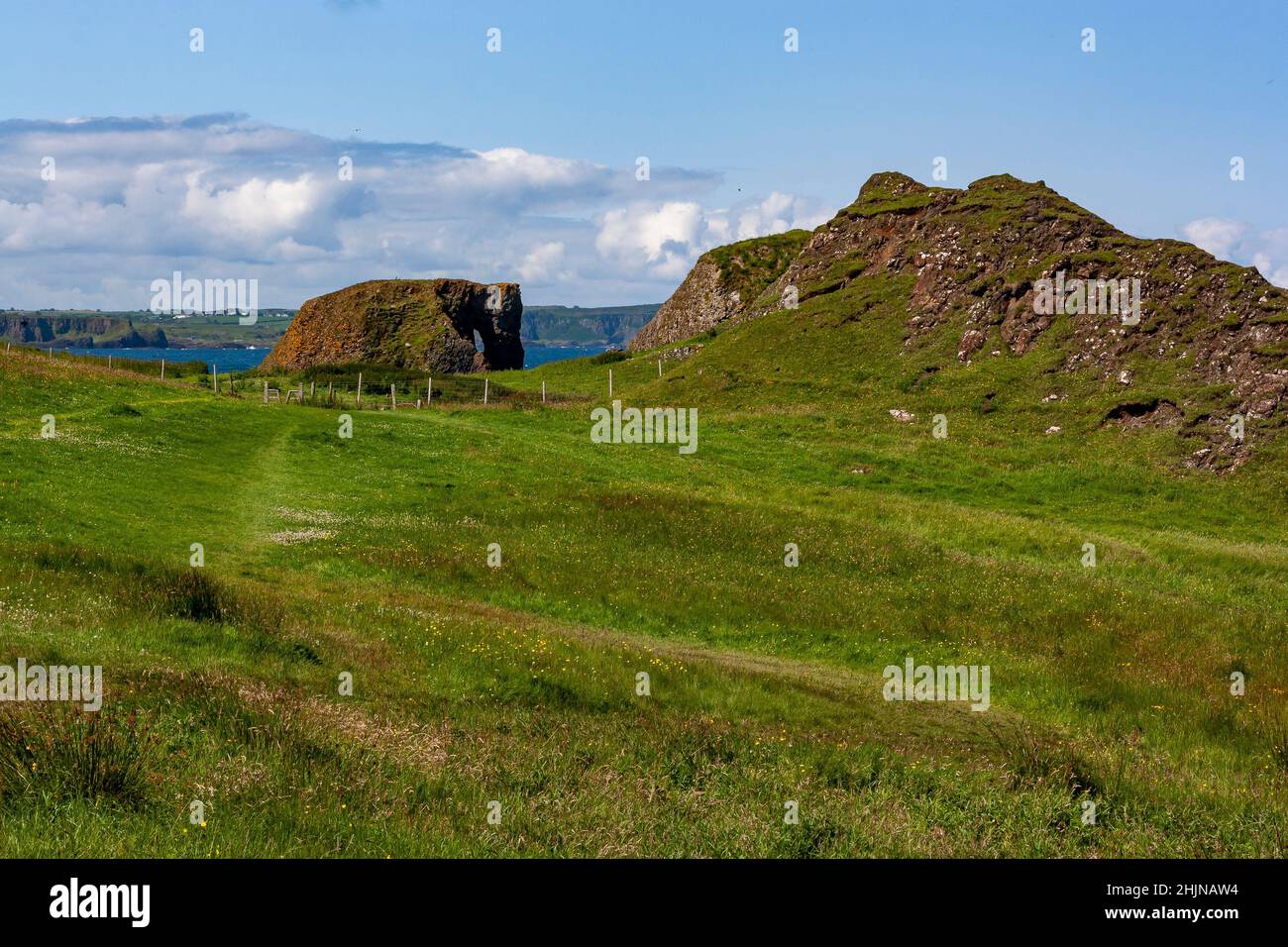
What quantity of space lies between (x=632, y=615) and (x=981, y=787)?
Result: 13189 millimetres

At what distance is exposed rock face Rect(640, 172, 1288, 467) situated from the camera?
59.5m

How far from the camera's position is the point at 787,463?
5581 cm

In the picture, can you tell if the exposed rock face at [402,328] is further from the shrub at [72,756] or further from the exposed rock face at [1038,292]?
the shrub at [72,756]

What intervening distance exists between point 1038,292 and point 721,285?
59.3 metres

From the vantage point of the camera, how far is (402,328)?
128750mm

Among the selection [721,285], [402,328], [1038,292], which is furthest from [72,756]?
[402,328]

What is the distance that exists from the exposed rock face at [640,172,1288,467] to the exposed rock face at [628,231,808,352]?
1941cm

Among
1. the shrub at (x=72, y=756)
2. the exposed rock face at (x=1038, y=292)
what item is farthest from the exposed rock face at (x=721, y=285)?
the shrub at (x=72, y=756)

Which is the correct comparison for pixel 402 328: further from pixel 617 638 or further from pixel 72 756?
pixel 72 756


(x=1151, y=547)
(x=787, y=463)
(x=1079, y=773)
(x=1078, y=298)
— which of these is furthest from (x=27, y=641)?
(x=1078, y=298)

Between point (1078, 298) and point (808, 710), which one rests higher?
point (1078, 298)

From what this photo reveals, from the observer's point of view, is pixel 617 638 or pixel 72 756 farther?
pixel 617 638

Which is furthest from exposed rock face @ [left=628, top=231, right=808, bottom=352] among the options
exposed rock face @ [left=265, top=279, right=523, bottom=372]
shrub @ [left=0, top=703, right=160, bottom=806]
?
shrub @ [left=0, top=703, right=160, bottom=806]
